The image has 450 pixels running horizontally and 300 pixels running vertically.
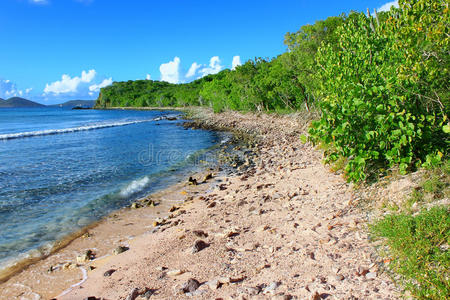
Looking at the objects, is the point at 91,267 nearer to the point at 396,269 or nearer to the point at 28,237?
the point at 28,237

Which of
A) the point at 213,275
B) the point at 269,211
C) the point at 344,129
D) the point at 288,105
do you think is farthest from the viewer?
the point at 288,105

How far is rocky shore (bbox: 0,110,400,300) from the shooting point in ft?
17.0

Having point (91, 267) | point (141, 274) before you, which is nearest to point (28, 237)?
point (91, 267)

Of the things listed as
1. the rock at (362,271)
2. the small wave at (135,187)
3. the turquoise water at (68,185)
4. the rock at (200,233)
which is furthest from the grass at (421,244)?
the small wave at (135,187)

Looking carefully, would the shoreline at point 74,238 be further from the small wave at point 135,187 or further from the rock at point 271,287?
the rock at point 271,287

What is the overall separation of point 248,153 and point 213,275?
17187mm

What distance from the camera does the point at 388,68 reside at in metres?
8.32

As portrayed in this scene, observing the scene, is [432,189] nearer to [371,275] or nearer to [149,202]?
[371,275]

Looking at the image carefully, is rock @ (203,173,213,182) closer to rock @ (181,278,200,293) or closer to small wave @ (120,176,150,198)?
small wave @ (120,176,150,198)

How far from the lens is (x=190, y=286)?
5.62 metres

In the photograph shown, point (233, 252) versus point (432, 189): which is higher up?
point (432, 189)

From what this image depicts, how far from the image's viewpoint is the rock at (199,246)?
288 inches

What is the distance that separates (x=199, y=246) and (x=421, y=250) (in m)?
4.77

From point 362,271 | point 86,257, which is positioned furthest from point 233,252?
point 86,257
